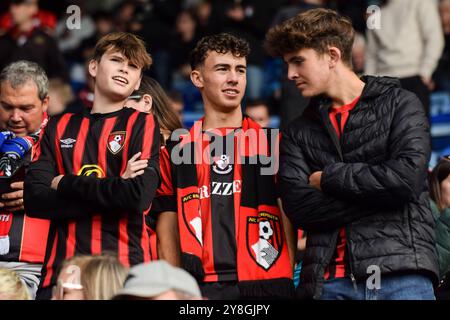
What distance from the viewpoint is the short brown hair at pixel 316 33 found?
6.52 metres

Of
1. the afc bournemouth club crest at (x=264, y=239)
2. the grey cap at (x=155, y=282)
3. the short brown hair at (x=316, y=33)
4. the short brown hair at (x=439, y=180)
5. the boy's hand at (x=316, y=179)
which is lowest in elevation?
the grey cap at (x=155, y=282)

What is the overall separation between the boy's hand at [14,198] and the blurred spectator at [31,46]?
17.6 feet

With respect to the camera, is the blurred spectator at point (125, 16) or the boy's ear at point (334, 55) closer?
the boy's ear at point (334, 55)

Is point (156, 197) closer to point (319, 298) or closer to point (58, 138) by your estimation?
point (58, 138)

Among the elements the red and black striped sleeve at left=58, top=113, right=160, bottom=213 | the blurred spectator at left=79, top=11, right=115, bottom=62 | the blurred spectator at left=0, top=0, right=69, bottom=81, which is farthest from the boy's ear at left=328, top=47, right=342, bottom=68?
the blurred spectator at left=79, top=11, right=115, bottom=62

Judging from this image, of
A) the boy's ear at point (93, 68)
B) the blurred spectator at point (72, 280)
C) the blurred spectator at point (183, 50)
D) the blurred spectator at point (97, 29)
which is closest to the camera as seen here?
the blurred spectator at point (72, 280)

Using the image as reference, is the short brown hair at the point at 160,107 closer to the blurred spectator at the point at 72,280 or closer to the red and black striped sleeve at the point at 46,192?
the red and black striped sleeve at the point at 46,192

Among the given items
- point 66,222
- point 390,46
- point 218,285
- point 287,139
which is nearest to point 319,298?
point 218,285

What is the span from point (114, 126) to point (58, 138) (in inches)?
13.5

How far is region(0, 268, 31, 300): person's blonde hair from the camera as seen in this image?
5.89 meters

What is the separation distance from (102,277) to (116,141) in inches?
39.4

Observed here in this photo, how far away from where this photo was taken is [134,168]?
6.12m

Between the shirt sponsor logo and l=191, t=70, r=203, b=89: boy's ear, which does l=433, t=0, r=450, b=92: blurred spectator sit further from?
the shirt sponsor logo

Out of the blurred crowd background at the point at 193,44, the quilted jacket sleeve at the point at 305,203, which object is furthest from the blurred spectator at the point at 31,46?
the quilted jacket sleeve at the point at 305,203
